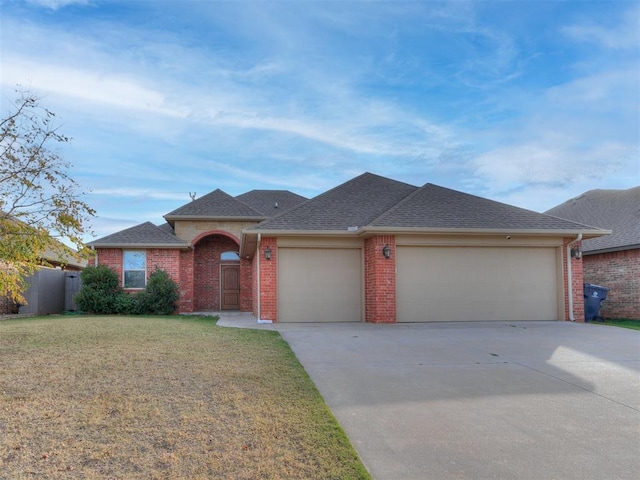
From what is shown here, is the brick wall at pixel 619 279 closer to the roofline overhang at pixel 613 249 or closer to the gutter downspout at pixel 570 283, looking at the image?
the roofline overhang at pixel 613 249

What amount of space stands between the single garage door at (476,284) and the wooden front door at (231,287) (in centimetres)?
900

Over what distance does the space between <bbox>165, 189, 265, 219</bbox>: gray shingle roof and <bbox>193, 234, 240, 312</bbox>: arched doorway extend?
1.10m

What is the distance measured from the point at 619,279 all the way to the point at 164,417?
16384 mm

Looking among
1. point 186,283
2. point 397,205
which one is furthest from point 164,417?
point 186,283

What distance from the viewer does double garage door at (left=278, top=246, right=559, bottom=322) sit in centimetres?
1292

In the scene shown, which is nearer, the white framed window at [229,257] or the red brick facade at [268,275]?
the red brick facade at [268,275]

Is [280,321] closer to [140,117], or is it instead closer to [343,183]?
[343,183]

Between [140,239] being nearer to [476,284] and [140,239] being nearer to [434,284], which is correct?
[434,284]

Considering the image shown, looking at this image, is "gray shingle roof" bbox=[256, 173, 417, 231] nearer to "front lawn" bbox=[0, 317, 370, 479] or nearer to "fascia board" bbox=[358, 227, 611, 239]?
"fascia board" bbox=[358, 227, 611, 239]

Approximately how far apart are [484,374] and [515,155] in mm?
11584

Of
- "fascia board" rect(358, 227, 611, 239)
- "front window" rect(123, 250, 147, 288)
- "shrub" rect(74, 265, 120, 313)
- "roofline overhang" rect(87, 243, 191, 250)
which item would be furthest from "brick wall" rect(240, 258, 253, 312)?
"fascia board" rect(358, 227, 611, 239)

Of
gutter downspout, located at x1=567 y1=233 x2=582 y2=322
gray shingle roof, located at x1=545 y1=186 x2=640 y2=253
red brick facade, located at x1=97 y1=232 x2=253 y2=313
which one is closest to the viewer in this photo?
gutter downspout, located at x1=567 y1=233 x2=582 y2=322

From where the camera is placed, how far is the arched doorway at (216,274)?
19.5m

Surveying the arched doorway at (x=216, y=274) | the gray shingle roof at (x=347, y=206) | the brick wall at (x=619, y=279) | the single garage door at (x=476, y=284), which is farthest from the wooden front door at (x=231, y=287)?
the brick wall at (x=619, y=279)
